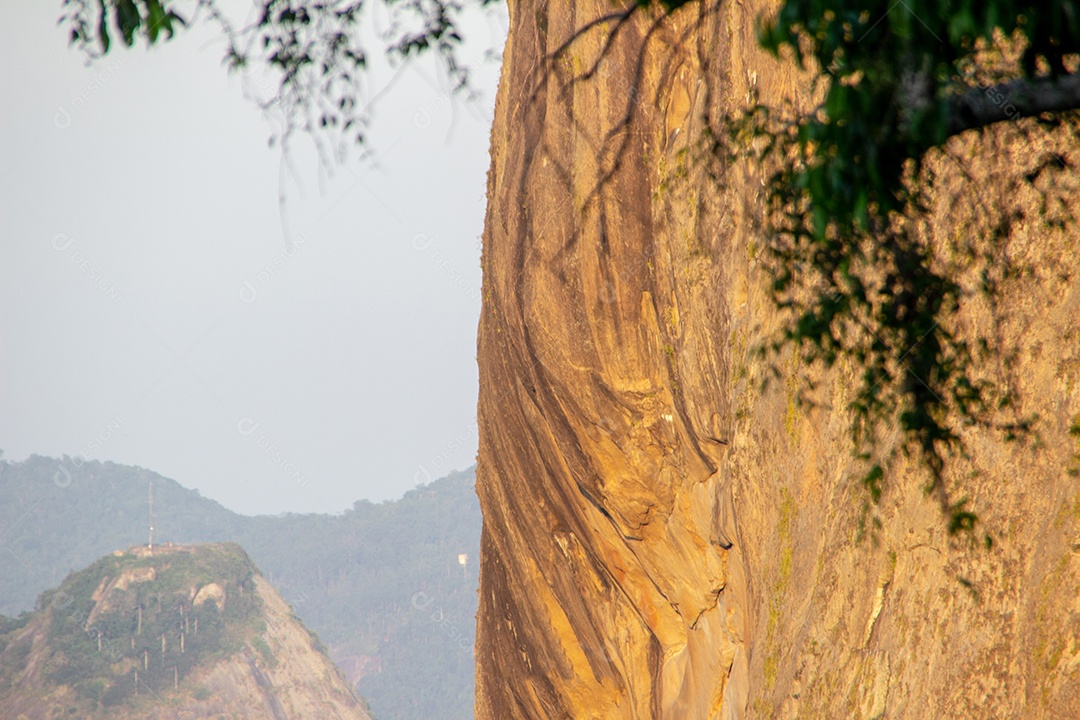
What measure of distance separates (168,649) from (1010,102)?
254 ft

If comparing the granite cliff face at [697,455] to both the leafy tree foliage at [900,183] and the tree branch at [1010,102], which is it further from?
the tree branch at [1010,102]

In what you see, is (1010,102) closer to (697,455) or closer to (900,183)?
(900,183)

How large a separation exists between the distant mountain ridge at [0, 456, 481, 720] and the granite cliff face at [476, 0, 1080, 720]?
348 ft

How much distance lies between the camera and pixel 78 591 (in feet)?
226

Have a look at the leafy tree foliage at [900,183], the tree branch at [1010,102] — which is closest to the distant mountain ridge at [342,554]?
the leafy tree foliage at [900,183]

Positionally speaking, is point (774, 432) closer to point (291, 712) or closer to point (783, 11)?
point (783, 11)

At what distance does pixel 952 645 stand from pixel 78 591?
254 feet

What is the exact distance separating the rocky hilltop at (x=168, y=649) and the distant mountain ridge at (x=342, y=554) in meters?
36.0

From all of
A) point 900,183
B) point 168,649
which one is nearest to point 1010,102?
point 900,183

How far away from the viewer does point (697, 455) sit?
23.3 ft

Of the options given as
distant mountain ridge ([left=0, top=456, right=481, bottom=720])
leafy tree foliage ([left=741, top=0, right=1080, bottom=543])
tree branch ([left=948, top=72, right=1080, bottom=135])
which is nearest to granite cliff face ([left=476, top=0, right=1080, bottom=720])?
leafy tree foliage ([left=741, top=0, right=1080, bottom=543])

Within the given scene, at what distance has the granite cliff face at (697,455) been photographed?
11.0 feet

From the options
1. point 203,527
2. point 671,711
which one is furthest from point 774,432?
point 203,527

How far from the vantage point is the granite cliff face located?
3.34m
